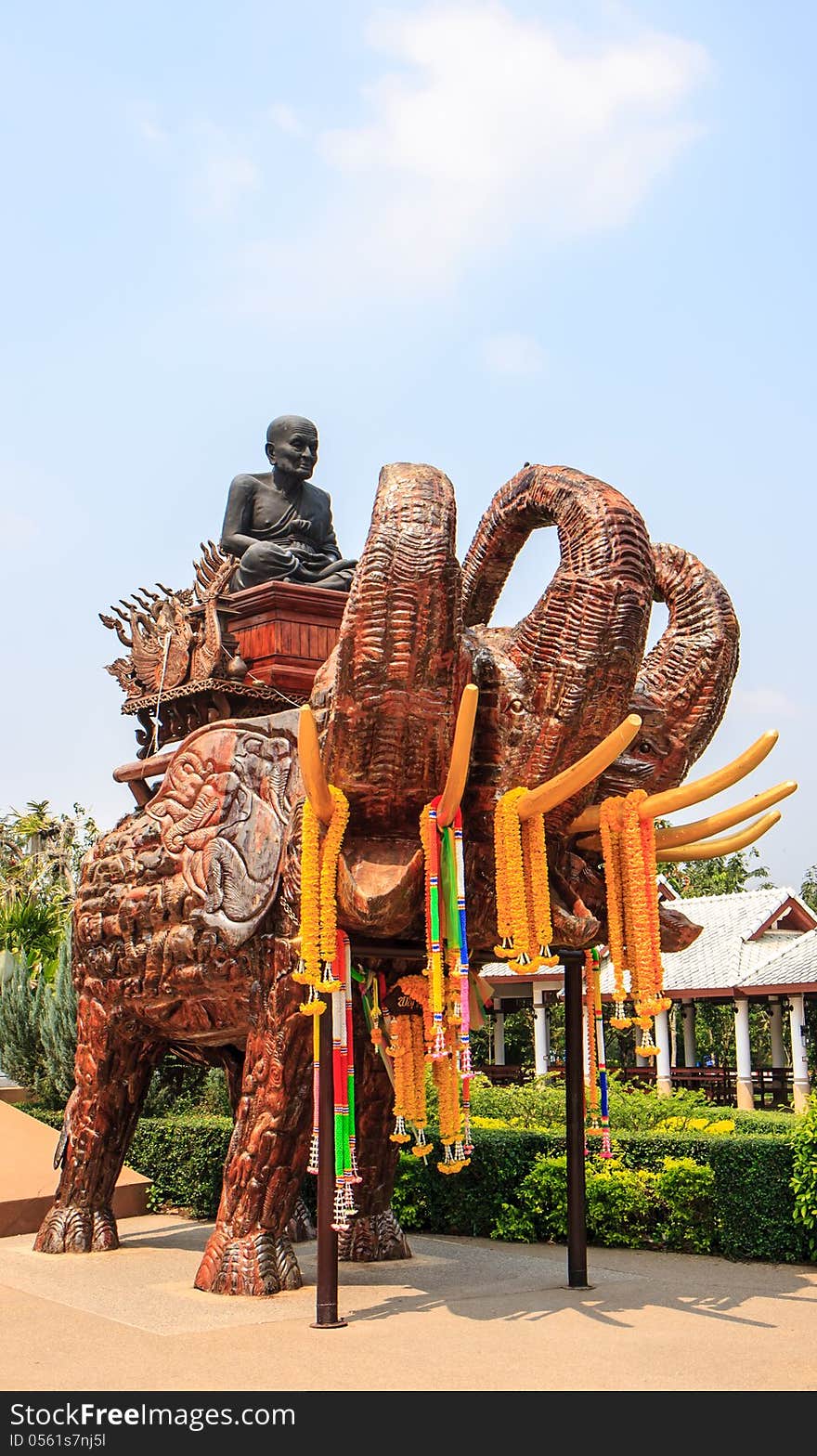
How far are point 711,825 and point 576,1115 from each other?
1920 mm

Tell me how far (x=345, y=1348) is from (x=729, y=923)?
20.0 meters

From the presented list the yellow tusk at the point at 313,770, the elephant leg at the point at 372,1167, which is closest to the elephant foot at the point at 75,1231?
the elephant leg at the point at 372,1167

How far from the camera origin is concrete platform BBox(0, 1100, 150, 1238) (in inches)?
392

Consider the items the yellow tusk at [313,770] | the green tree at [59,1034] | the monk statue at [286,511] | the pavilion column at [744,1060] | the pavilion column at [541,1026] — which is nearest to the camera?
the yellow tusk at [313,770]

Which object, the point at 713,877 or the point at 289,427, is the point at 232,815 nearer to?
the point at 289,427

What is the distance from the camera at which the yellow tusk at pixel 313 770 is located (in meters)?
6.41

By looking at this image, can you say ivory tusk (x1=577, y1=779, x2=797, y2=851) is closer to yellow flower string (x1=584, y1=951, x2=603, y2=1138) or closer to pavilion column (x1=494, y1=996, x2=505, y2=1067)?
yellow flower string (x1=584, y1=951, x2=603, y2=1138)

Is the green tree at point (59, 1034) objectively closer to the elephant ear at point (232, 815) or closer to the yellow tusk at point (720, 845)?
the elephant ear at point (232, 815)

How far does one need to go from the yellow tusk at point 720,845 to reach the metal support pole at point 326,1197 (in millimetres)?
1953

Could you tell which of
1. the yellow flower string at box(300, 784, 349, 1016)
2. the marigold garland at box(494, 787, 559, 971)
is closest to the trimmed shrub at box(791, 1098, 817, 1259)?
the marigold garland at box(494, 787, 559, 971)

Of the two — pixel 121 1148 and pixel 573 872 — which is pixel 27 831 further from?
pixel 573 872

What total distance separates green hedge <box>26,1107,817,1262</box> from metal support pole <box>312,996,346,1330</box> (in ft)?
11.1

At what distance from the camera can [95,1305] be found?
24.8ft
